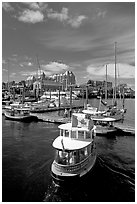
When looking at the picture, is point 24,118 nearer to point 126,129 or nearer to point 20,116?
point 20,116

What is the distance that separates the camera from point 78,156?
1780 cm

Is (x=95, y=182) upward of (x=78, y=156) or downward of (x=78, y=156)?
downward

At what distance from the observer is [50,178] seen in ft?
60.4

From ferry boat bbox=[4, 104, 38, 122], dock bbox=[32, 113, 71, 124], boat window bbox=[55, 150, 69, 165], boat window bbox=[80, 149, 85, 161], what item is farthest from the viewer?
ferry boat bbox=[4, 104, 38, 122]

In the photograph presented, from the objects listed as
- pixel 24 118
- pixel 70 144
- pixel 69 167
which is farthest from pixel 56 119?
pixel 69 167

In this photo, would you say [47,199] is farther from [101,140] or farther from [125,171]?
[101,140]

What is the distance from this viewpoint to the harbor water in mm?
15438

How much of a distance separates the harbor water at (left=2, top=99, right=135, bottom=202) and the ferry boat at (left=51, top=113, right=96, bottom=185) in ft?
3.58

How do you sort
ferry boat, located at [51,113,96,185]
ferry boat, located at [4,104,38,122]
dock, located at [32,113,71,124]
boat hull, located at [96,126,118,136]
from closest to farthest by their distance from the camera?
ferry boat, located at [51,113,96,185] < boat hull, located at [96,126,118,136] < dock, located at [32,113,71,124] < ferry boat, located at [4,104,38,122]

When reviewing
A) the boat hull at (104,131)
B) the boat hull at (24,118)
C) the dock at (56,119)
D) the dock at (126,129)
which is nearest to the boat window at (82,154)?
the boat hull at (104,131)

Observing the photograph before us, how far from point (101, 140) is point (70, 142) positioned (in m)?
17.1

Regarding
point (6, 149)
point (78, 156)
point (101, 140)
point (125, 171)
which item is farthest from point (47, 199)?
point (101, 140)

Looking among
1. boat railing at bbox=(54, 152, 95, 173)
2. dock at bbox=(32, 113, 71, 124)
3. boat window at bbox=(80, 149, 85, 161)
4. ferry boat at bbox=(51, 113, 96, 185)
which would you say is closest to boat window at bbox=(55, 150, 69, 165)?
ferry boat at bbox=(51, 113, 96, 185)

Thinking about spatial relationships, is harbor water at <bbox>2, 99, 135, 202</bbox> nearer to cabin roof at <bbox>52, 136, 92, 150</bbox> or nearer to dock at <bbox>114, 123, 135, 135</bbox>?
cabin roof at <bbox>52, 136, 92, 150</bbox>
